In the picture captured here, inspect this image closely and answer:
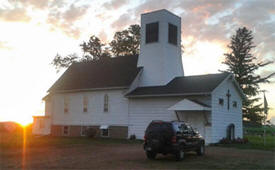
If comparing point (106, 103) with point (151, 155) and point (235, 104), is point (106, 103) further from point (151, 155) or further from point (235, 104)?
point (151, 155)

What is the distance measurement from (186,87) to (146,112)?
13.7 ft

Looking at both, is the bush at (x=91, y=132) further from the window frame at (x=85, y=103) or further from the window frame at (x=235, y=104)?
the window frame at (x=235, y=104)

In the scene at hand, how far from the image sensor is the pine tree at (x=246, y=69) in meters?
47.5

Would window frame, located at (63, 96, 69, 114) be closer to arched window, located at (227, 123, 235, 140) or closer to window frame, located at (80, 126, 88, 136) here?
window frame, located at (80, 126, 88, 136)

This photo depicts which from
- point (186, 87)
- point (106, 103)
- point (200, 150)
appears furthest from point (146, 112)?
point (200, 150)

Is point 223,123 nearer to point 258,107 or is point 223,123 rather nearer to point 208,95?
point 208,95

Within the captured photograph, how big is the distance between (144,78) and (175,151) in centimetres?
1632

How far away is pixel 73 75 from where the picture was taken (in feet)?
123

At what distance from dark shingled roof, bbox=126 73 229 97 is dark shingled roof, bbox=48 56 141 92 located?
199 cm

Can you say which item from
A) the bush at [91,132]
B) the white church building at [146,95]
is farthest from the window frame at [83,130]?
the bush at [91,132]

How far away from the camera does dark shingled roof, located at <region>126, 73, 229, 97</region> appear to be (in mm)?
25172

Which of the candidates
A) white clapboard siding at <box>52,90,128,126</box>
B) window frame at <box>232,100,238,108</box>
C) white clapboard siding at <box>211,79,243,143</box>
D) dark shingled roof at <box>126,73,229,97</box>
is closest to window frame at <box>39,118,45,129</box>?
white clapboard siding at <box>52,90,128,126</box>

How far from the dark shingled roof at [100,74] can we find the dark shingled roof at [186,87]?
6.54ft

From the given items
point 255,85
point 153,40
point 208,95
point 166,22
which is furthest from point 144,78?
point 255,85
